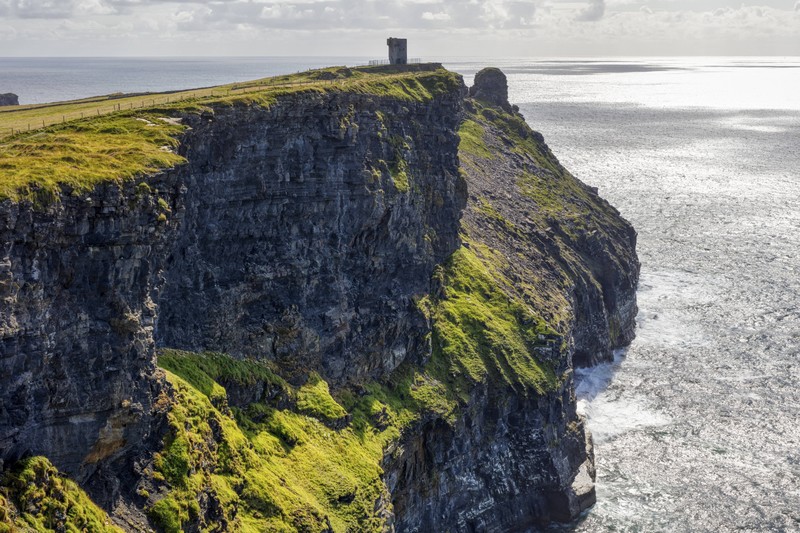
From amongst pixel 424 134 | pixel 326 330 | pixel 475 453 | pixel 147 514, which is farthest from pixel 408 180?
pixel 147 514

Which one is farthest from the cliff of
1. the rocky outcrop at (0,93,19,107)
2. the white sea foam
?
the rocky outcrop at (0,93,19,107)

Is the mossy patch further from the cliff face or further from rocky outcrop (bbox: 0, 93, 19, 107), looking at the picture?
rocky outcrop (bbox: 0, 93, 19, 107)

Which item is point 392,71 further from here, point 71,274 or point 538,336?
point 71,274

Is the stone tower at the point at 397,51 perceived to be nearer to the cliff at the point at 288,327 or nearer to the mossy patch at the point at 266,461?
the cliff at the point at 288,327

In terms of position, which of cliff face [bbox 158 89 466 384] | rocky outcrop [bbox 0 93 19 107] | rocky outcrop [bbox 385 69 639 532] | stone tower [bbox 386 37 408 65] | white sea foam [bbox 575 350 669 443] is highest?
stone tower [bbox 386 37 408 65]

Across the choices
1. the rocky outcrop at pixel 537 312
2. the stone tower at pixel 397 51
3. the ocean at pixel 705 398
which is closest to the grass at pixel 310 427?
the rocky outcrop at pixel 537 312

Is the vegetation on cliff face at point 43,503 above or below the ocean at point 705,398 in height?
above

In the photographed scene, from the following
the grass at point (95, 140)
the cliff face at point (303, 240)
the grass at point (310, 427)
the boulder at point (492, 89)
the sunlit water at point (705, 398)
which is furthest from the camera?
the boulder at point (492, 89)
